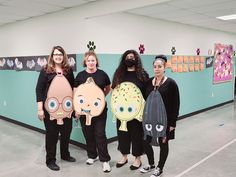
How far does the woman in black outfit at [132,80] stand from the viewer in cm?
295

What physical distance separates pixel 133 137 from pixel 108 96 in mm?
1211

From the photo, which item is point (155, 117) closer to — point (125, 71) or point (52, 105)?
point (125, 71)

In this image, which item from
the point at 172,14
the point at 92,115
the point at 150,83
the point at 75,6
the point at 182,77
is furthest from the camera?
the point at 182,77

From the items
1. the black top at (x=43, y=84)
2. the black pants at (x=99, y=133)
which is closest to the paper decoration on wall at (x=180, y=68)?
the black pants at (x=99, y=133)

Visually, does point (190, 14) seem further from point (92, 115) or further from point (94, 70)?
point (92, 115)

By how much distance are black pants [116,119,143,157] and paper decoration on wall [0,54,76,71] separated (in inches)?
58.8

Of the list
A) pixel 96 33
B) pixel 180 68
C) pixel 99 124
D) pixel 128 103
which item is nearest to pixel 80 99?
pixel 99 124

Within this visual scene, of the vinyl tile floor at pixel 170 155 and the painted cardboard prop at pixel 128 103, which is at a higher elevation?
the painted cardboard prop at pixel 128 103

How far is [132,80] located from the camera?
296 cm

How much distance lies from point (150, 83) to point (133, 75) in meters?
0.23

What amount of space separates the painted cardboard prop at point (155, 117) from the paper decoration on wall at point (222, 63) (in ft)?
16.1

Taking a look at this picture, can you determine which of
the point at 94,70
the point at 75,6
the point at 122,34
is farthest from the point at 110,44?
the point at 94,70

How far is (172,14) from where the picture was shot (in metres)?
4.57

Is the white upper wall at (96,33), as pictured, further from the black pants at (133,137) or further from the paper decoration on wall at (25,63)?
the black pants at (133,137)
